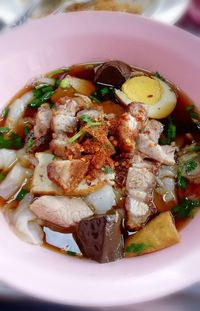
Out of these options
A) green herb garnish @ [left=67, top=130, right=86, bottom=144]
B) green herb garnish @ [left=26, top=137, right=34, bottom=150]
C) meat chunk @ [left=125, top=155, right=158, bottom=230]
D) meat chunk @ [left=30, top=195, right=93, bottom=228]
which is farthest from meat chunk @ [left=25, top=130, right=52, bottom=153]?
meat chunk @ [left=125, top=155, right=158, bottom=230]

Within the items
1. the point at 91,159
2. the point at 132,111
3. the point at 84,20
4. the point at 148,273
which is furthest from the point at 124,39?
the point at 148,273

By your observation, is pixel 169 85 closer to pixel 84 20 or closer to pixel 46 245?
pixel 84 20

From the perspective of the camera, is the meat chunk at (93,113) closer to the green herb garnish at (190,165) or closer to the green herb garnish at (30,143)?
the green herb garnish at (30,143)

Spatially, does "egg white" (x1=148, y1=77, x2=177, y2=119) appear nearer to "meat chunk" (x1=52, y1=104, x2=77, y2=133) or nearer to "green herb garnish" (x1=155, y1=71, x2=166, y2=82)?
"green herb garnish" (x1=155, y1=71, x2=166, y2=82)

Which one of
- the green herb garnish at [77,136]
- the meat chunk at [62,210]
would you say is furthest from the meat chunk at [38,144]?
the meat chunk at [62,210]

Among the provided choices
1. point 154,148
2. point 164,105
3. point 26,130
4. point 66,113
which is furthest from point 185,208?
point 26,130

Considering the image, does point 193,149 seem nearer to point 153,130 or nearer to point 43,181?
point 153,130
